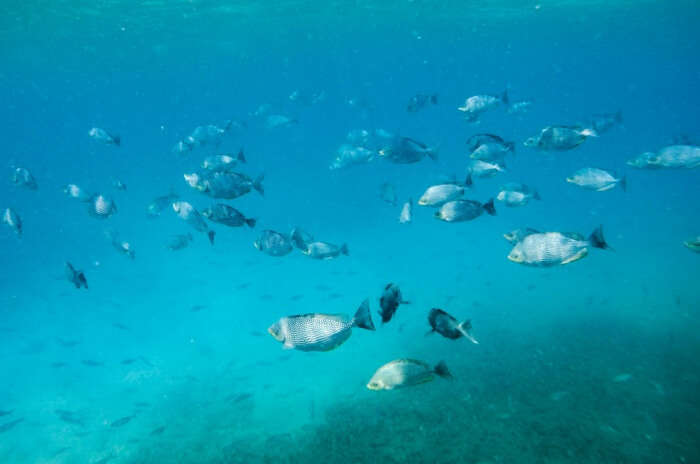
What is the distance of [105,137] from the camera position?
31.1ft

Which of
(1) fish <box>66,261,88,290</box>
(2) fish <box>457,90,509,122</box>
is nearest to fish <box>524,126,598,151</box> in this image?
(2) fish <box>457,90,509,122</box>

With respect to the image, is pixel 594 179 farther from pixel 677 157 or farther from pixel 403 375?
pixel 403 375

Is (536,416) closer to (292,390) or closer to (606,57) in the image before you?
(292,390)

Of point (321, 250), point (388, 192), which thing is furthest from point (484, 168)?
point (321, 250)

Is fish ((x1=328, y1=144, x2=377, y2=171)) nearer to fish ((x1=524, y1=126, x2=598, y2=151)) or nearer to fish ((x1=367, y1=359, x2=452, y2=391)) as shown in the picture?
fish ((x1=524, y1=126, x2=598, y2=151))

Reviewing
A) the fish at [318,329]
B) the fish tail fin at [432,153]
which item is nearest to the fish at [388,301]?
the fish at [318,329]

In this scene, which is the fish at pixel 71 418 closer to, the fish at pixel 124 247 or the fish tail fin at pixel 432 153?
the fish at pixel 124 247

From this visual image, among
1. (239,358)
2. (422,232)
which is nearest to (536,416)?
(239,358)

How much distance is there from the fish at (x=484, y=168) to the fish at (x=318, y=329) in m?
4.77

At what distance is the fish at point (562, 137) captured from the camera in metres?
5.85

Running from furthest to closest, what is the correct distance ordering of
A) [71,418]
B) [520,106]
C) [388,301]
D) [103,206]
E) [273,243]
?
[71,418]
[520,106]
[103,206]
[273,243]
[388,301]

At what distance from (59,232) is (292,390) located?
185ft

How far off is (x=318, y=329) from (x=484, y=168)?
17.2 feet

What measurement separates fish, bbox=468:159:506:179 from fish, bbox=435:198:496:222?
72.3 inches
